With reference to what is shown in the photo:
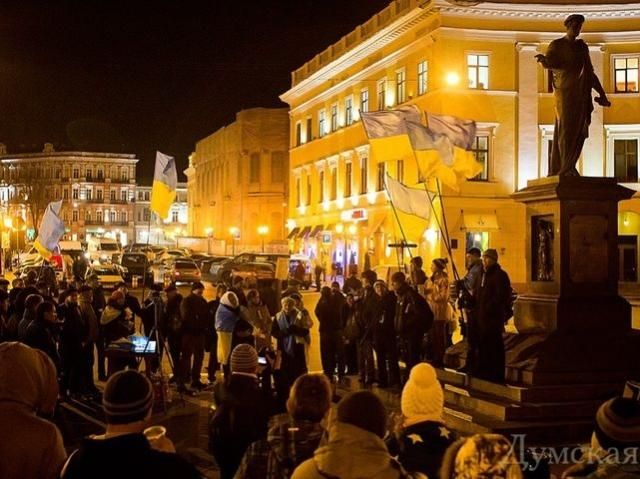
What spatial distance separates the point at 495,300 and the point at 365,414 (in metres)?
7.21

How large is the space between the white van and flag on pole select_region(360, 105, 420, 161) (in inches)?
1724

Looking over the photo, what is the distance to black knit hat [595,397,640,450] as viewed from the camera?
4.17 metres

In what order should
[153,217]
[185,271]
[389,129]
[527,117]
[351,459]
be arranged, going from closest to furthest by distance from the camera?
[351,459]
[389,129]
[527,117]
[185,271]
[153,217]

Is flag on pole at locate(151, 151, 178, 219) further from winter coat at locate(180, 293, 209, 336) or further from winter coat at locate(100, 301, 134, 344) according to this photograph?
winter coat at locate(100, 301, 134, 344)

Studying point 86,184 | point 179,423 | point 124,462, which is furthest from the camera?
point 86,184

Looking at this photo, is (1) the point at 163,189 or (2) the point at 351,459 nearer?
(2) the point at 351,459

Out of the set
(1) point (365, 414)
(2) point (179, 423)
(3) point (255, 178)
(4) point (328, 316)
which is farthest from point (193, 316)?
(3) point (255, 178)

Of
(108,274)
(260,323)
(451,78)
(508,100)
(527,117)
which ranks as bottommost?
(260,323)

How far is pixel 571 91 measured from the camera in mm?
12469

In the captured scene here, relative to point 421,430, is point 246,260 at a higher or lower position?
higher

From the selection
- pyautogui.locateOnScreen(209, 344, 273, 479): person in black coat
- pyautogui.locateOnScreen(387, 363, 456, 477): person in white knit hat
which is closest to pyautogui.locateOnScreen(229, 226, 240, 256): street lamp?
pyautogui.locateOnScreen(209, 344, 273, 479): person in black coat

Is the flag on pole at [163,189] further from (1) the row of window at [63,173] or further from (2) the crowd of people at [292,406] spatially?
(1) the row of window at [63,173]

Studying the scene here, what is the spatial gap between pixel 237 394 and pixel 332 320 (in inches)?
324

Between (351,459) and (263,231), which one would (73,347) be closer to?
(351,459)
